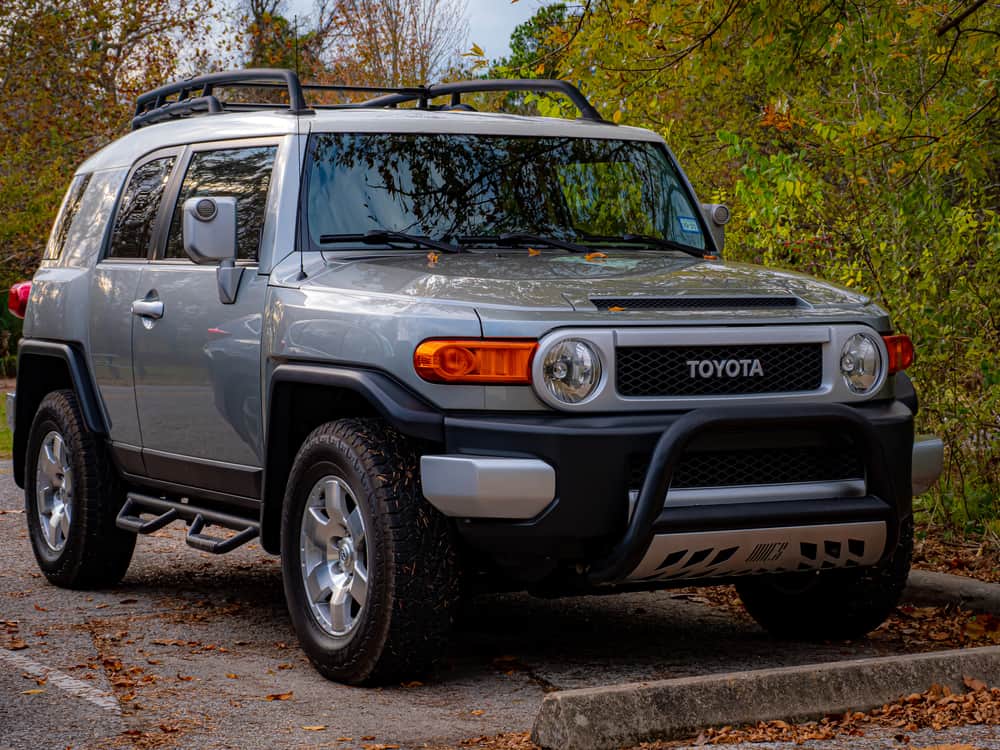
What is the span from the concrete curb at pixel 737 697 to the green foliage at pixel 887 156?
3.18 meters

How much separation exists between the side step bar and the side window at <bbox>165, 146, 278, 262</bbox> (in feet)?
3.58

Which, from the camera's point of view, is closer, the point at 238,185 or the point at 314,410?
the point at 314,410

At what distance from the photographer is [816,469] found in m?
5.48

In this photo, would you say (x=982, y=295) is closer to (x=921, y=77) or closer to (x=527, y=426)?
(x=921, y=77)

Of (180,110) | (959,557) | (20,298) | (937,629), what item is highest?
(180,110)

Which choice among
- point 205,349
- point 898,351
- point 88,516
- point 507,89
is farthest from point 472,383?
point 88,516

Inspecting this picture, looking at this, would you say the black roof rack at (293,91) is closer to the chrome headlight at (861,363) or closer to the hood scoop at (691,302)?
the hood scoop at (691,302)

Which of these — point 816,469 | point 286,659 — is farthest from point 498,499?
point 286,659

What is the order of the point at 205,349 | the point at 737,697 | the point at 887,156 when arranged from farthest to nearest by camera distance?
1. the point at 887,156
2. the point at 205,349
3. the point at 737,697

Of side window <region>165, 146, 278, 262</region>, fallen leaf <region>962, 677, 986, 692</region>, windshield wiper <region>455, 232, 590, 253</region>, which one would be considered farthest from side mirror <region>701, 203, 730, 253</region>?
fallen leaf <region>962, 677, 986, 692</region>

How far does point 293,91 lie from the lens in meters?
6.57

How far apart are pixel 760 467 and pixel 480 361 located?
1.03 meters

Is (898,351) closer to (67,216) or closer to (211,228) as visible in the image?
(211,228)

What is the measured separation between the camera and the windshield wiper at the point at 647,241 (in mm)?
6643
